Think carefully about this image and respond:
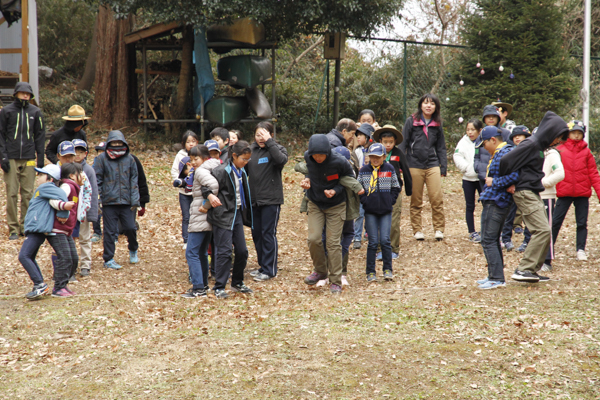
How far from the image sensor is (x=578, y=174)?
804 centimetres

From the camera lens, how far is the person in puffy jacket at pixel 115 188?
812cm

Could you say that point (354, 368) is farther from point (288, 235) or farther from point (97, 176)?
point (288, 235)

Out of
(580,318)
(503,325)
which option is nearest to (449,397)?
(503,325)

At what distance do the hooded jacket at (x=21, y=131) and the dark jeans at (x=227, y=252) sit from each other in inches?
156

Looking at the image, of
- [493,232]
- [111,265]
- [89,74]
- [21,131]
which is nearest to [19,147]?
[21,131]

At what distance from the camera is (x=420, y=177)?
9344 mm

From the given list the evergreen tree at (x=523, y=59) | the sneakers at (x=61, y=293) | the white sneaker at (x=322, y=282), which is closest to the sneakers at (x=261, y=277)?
the white sneaker at (x=322, y=282)

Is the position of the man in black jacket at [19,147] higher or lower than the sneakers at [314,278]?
higher

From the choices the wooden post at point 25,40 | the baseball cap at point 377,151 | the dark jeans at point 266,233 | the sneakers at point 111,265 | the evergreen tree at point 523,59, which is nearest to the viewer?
the baseball cap at point 377,151

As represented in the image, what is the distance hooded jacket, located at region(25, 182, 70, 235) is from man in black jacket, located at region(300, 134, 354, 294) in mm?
2699

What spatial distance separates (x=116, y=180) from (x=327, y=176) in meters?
3.03

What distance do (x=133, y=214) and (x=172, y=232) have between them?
244cm

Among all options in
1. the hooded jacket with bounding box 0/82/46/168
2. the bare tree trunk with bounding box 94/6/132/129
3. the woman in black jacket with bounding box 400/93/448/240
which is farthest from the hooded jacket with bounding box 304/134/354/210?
the bare tree trunk with bounding box 94/6/132/129

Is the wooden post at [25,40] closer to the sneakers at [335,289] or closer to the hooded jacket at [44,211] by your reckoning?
the hooded jacket at [44,211]
